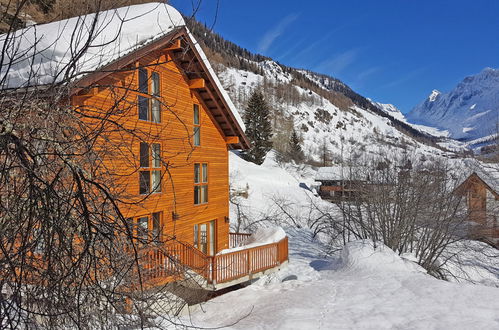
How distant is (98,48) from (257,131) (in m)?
38.1

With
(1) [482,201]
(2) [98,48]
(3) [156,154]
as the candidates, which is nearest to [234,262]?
(2) [98,48]

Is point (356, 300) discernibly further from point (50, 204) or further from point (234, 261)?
point (50, 204)

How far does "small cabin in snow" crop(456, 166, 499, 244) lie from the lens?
1623 centimetres

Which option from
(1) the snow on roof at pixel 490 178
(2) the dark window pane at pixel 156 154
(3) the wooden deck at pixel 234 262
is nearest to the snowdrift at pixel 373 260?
(3) the wooden deck at pixel 234 262

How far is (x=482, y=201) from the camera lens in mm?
19234

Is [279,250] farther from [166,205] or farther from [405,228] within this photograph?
[405,228]

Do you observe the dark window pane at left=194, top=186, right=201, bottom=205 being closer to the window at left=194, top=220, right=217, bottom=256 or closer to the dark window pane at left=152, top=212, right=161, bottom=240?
the window at left=194, top=220, right=217, bottom=256

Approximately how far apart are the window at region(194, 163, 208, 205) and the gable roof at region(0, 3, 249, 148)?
8.00 ft

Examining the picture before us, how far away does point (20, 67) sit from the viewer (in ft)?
17.5

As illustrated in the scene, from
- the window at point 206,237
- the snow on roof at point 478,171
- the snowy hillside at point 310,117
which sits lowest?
the window at point 206,237

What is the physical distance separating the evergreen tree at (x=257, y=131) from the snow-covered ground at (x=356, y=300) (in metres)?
27.1

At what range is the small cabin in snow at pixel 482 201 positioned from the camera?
16.2 meters

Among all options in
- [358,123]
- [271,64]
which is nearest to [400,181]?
[358,123]

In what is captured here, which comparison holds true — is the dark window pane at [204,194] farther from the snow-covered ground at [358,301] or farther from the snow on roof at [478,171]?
the snow on roof at [478,171]
